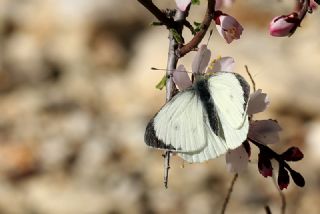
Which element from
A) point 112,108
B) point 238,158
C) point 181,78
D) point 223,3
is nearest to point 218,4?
point 223,3

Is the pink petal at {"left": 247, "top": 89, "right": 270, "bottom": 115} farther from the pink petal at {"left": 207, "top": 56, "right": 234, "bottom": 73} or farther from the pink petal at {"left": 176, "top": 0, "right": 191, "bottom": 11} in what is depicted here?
the pink petal at {"left": 176, "top": 0, "right": 191, "bottom": 11}

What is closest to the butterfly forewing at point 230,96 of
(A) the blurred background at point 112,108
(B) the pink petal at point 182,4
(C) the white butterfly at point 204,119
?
(C) the white butterfly at point 204,119

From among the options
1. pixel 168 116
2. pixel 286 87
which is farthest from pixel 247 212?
pixel 168 116

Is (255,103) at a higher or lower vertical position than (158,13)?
lower

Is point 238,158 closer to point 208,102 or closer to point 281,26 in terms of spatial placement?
point 208,102

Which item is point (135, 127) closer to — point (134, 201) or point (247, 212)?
point (134, 201)

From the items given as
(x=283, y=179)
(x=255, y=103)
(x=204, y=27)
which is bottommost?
(x=283, y=179)

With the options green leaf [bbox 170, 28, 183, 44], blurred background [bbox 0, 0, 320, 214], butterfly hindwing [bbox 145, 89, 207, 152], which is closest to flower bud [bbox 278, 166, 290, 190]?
butterfly hindwing [bbox 145, 89, 207, 152]
